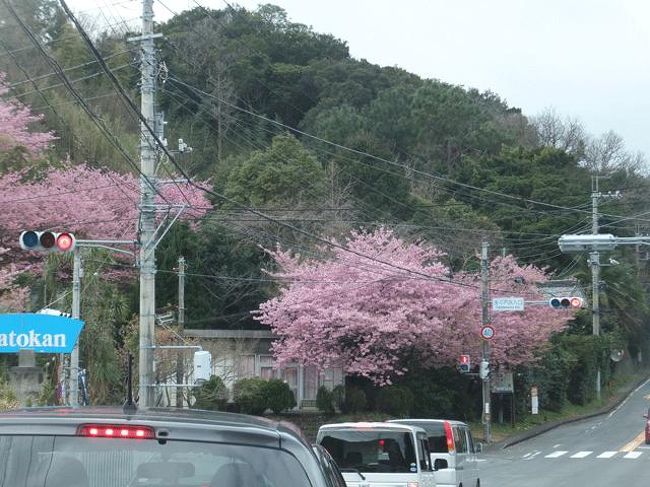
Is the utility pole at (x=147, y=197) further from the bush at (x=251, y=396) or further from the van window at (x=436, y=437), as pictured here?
the bush at (x=251, y=396)

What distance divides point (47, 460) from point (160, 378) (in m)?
29.1

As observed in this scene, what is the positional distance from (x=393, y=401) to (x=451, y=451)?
20670 mm

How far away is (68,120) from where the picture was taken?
1697 inches

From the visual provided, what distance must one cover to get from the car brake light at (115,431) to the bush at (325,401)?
36050mm

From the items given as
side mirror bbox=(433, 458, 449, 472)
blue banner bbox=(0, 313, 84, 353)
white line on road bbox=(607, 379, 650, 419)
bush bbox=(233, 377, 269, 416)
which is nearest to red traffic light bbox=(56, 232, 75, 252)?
blue banner bbox=(0, 313, 84, 353)

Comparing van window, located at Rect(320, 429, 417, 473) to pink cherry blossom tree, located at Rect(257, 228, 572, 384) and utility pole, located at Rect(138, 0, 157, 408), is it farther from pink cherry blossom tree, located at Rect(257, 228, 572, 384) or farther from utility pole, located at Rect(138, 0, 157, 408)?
pink cherry blossom tree, located at Rect(257, 228, 572, 384)

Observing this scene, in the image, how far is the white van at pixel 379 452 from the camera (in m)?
15.2

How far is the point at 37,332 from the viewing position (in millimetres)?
18547

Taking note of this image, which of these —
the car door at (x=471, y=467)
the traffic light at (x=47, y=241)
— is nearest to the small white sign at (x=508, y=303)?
the car door at (x=471, y=467)

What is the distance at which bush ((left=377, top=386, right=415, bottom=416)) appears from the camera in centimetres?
3988

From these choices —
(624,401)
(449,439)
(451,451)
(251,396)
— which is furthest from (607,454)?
(624,401)

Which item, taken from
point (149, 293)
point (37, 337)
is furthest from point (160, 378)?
point (37, 337)

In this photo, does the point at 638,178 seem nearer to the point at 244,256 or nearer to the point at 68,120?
the point at 244,256

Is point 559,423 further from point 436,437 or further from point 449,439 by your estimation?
point 449,439
